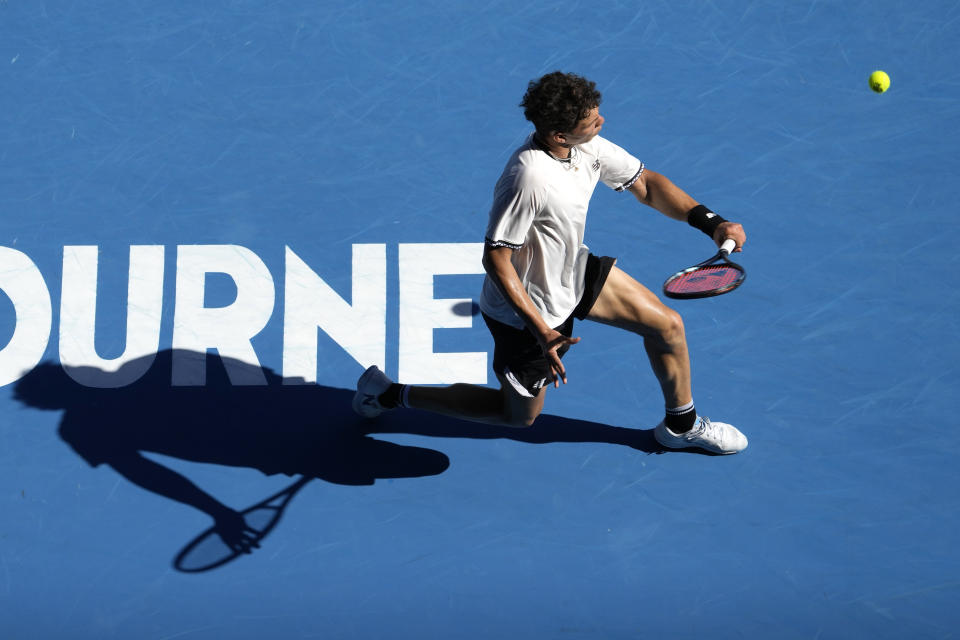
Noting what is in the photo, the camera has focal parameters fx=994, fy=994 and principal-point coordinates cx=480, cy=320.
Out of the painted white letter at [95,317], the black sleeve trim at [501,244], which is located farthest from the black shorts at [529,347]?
the painted white letter at [95,317]

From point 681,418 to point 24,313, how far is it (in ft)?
10.7

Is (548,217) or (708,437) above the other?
(548,217)

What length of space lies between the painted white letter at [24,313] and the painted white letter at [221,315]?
2.17 ft

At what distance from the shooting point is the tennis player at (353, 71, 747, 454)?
3525 millimetres

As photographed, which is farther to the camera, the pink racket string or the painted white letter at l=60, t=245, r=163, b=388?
the painted white letter at l=60, t=245, r=163, b=388

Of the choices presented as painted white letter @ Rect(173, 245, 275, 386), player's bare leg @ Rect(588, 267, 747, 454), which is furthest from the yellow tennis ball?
painted white letter @ Rect(173, 245, 275, 386)

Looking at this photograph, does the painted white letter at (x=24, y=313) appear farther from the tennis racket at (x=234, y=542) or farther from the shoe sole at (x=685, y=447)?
Result: the shoe sole at (x=685, y=447)

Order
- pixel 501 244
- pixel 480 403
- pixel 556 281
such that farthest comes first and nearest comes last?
pixel 480 403
pixel 556 281
pixel 501 244

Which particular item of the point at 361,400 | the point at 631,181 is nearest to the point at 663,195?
the point at 631,181

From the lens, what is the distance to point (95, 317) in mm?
4992

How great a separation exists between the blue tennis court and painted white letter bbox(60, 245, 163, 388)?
0.02 meters

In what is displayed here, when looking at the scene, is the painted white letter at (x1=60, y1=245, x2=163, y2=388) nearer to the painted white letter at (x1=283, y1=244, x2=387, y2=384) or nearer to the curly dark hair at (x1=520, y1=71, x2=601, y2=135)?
the painted white letter at (x1=283, y1=244, x2=387, y2=384)

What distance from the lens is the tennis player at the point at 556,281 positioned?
11.6 ft

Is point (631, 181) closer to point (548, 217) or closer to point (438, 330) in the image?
point (548, 217)
